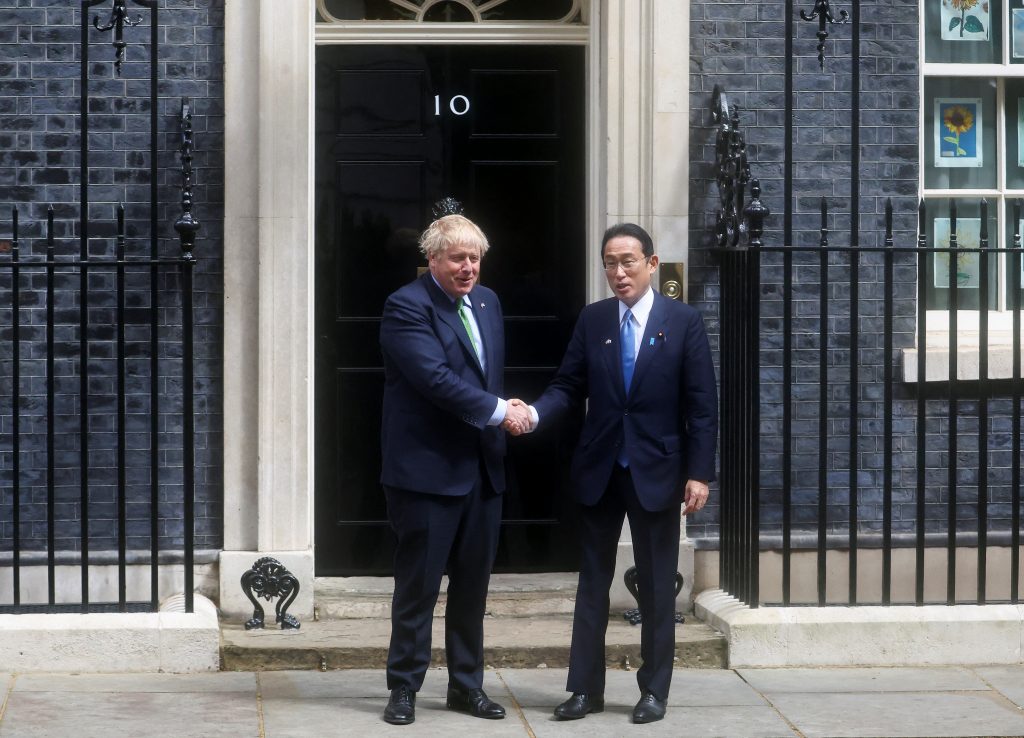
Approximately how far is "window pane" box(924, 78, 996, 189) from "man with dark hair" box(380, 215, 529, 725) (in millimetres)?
2880

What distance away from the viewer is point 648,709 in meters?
5.65

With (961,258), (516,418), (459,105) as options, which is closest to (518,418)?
(516,418)

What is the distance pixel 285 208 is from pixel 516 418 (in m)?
1.89

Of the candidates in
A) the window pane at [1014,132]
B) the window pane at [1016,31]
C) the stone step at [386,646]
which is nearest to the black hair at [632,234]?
the stone step at [386,646]

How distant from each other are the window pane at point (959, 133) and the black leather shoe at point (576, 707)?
3.22 metres

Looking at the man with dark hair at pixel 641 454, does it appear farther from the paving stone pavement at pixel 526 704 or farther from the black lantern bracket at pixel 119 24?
the black lantern bracket at pixel 119 24

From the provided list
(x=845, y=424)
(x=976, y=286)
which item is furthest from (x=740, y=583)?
(x=976, y=286)

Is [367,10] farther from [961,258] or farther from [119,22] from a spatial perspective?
[961,258]

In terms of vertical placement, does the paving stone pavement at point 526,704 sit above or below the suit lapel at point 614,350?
below

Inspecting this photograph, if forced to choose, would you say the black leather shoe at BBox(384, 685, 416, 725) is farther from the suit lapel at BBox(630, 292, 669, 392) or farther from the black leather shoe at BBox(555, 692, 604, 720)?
the suit lapel at BBox(630, 292, 669, 392)

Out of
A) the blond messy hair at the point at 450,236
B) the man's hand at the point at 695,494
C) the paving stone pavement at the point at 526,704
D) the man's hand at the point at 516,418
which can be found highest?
the blond messy hair at the point at 450,236

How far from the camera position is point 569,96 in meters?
7.39

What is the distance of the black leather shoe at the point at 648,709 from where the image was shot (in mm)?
5637

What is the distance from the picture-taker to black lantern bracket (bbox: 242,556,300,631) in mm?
6828
